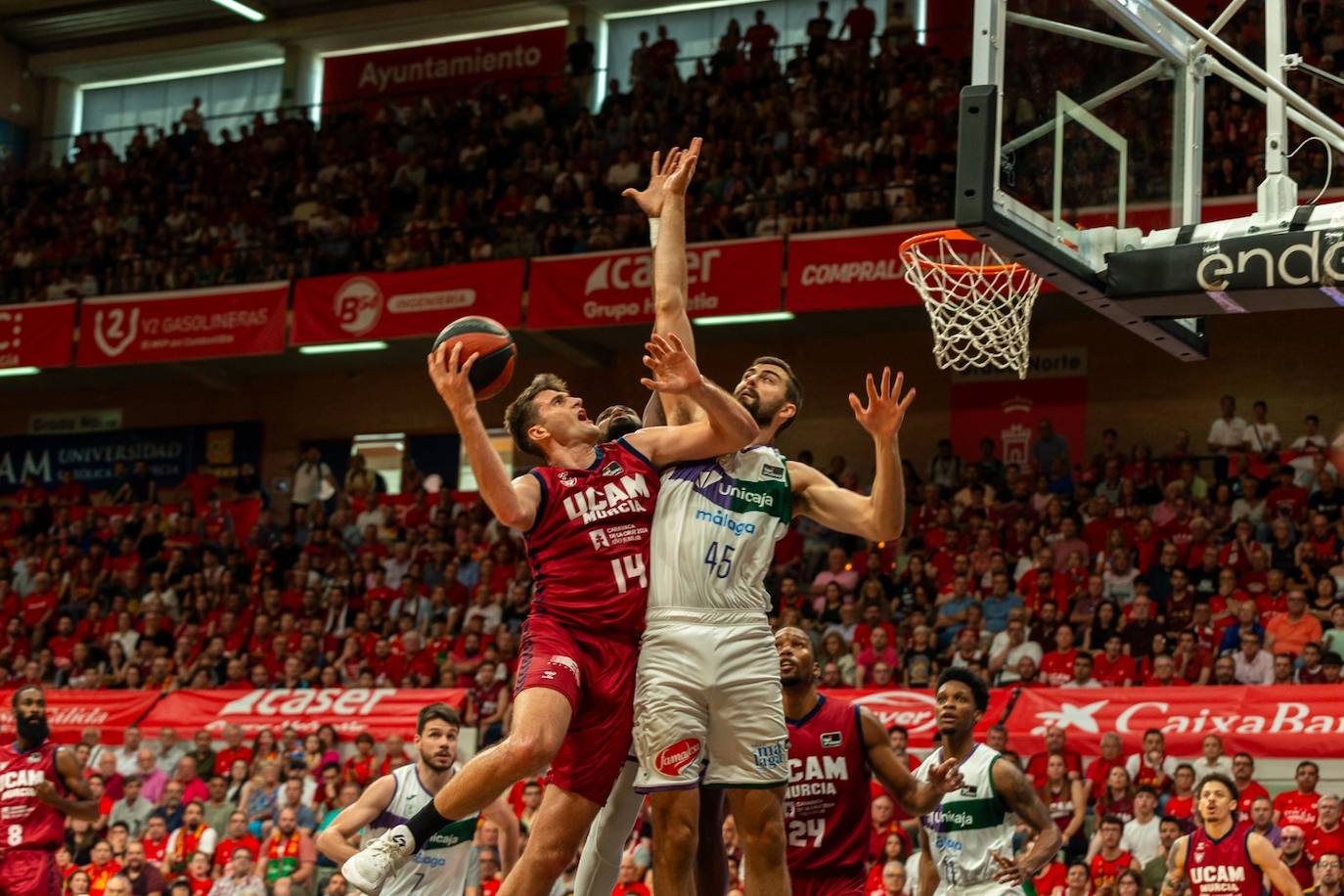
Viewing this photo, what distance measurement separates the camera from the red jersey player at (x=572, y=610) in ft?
18.6

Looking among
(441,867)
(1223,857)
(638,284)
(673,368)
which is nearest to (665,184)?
(673,368)

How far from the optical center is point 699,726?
5.75m

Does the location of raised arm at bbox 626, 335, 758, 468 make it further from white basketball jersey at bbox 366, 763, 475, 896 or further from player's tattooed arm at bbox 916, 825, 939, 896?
player's tattooed arm at bbox 916, 825, 939, 896

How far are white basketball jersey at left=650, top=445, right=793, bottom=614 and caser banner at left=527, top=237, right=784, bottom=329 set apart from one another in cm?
1314

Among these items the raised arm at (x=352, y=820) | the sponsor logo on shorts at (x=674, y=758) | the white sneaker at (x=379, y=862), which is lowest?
the raised arm at (x=352, y=820)

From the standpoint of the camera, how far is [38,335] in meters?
23.4

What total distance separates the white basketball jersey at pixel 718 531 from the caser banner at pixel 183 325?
16.8m

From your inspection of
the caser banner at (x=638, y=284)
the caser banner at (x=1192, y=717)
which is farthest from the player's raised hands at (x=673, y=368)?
the caser banner at (x=638, y=284)

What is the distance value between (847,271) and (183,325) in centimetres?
949

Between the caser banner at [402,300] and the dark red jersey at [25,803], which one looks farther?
the caser banner at [402,300]

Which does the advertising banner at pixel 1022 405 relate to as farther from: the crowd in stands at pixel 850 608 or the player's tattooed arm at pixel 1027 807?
the player's tattooed arm at pixel 1027 807

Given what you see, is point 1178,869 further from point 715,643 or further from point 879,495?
point 715,643

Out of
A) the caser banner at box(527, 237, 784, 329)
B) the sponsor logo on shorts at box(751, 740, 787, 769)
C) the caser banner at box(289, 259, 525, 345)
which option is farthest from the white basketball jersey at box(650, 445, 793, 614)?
the caser banner at box(289, 259, 525, 345)

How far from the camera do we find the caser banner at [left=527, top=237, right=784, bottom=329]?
63.8ft
